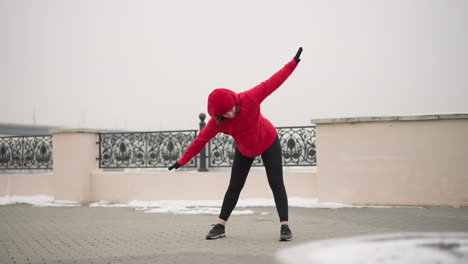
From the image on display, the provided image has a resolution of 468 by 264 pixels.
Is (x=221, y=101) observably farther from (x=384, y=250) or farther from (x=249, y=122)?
(x=384, y=250)

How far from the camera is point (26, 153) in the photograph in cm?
1273

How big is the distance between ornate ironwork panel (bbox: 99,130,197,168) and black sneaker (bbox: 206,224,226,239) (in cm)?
546

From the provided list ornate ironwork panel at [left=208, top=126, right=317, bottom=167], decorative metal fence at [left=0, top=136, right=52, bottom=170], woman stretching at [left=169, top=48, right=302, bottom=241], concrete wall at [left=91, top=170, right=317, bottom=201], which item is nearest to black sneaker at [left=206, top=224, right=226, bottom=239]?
woman stretching at [left=169, top=48, right=302, bottom=241]

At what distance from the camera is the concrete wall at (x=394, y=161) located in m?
8.82

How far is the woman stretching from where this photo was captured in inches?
203

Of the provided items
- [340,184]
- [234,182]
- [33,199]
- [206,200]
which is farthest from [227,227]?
[33,199]

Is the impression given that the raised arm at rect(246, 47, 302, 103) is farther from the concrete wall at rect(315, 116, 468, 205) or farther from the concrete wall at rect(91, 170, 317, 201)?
the concrete wall at rect(91, 170, 317, 201)

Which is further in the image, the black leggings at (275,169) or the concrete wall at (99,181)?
the concrete wall at (99,181)

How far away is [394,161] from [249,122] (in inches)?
184

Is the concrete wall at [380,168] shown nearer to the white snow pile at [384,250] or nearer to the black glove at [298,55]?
the white snow pile at [384,250]

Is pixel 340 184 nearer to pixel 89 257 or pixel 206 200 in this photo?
pixel 206 200

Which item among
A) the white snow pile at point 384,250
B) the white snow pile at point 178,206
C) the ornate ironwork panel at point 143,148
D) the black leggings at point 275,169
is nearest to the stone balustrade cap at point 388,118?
the white snow pile at point 178,206

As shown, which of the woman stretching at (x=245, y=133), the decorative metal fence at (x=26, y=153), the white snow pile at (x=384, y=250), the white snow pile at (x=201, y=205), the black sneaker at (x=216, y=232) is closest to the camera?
the white snow pile at (x=384, y=250)

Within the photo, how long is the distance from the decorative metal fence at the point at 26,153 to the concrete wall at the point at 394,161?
6742 mm
